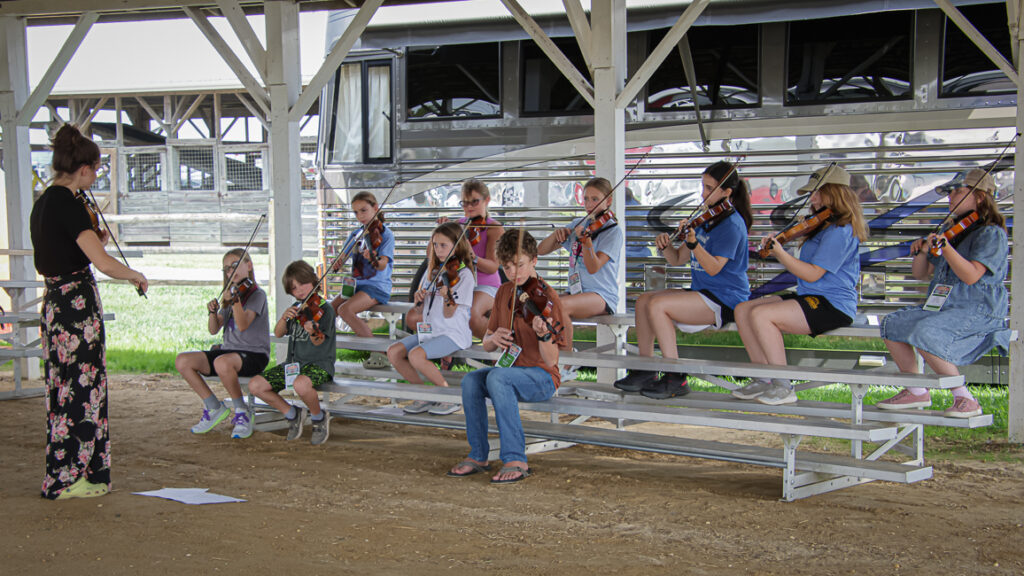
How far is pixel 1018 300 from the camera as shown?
5750 mm

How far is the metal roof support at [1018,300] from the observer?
18.6 ft

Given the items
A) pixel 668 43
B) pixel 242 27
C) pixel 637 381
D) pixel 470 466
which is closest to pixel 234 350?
pixel 470 466

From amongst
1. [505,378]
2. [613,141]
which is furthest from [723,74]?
[505,378]

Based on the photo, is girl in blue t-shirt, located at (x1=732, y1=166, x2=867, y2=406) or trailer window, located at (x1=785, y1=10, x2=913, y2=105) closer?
girl in blue t-shirt, located at (x1=732, y1=166, x2=867, y2=406)

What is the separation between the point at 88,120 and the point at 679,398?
1688 cm

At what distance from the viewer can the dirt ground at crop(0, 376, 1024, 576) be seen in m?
3.62

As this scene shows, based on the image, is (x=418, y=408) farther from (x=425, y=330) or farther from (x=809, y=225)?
(x=809, y=225)

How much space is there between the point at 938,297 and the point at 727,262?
1.16m

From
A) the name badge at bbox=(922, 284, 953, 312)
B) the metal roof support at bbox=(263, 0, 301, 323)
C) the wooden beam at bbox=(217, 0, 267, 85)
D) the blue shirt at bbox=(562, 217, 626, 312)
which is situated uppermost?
the wooden beam at bbox=(217, 0, 267, 85)

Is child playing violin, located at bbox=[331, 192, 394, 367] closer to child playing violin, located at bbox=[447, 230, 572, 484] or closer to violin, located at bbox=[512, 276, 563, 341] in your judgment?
child playing violin, located at bbox=[447, 230, 572, 484]

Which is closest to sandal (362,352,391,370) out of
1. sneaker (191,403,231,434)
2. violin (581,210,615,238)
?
sneaker (191,403,231,434)

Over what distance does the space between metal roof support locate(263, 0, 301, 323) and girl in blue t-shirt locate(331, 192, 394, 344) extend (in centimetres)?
45

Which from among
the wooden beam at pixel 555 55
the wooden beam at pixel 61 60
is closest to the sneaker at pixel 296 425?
the wooden beam at pixel 555 55

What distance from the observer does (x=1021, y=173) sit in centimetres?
565
